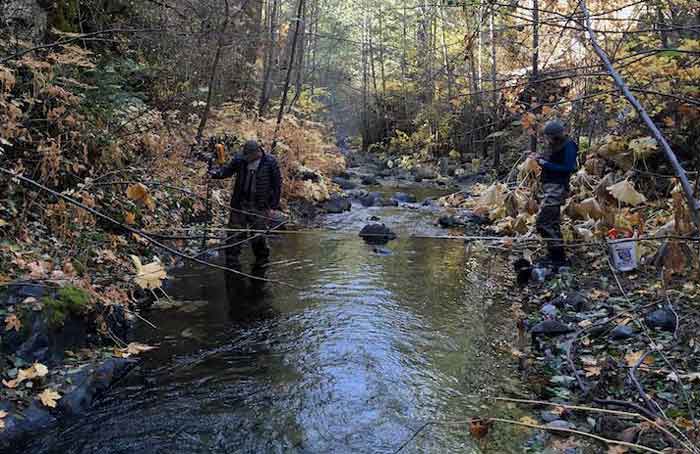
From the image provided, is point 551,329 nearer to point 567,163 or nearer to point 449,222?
point 567,163

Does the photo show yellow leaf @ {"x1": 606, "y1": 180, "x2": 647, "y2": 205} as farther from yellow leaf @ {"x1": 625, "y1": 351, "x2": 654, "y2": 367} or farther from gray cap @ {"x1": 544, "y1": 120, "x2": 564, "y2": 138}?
yellow leaf @ {"x1": 625, "y1": 351, "x2": 654, "y2": 367}

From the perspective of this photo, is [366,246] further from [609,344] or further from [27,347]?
[27,347]

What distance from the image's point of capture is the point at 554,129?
732 cm

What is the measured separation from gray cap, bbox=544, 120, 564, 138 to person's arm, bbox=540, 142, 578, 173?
0.21m

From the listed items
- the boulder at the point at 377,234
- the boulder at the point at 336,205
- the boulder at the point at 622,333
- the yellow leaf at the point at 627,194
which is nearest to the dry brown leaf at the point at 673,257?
the boulder at the point at 622,333

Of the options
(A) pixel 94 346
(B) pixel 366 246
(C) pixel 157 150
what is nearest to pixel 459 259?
(B) pixel 366 246

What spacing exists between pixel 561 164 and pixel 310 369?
4.63 metres

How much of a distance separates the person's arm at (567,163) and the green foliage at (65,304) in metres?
5.76

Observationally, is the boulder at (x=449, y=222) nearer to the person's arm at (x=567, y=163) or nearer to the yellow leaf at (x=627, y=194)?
the person's arm at (x=567, y=163)

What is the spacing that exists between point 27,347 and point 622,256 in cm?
639

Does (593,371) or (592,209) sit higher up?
(592,209)

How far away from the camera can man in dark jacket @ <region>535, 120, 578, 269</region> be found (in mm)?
7422

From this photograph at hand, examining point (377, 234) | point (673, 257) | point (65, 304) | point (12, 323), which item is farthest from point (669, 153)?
point (377, 234)

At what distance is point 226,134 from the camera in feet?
40.9
